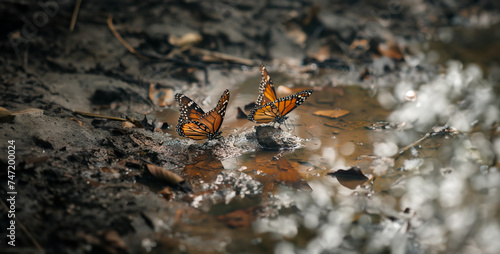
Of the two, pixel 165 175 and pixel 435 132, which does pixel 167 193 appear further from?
pixel 435 132

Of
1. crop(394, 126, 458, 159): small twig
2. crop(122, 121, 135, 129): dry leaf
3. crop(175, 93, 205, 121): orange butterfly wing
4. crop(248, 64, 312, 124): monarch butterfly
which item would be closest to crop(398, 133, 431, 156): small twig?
crop(394, 126, 458, 159): small twig

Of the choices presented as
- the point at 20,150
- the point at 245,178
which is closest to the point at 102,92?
the point at 20,150

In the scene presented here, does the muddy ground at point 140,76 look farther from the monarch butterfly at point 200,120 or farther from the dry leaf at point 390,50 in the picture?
the monarch butterfly at point 200,120

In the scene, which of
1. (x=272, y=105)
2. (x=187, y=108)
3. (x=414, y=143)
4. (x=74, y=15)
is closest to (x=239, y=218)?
(x=272, y=105)

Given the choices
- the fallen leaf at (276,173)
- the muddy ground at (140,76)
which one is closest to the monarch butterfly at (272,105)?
the fallen leaf at (276,173)

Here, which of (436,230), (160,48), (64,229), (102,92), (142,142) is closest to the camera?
(64,229)

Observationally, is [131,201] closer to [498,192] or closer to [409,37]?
[498,192]
